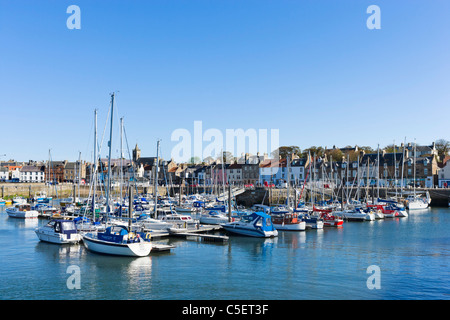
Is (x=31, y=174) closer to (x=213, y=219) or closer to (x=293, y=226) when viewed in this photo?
(x=213, y=219)

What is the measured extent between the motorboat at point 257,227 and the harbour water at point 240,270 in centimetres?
96

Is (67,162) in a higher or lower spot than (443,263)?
higher

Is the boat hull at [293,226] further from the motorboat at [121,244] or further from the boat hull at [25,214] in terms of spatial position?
the boat hull at [25,214]

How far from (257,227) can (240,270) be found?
13.6 m

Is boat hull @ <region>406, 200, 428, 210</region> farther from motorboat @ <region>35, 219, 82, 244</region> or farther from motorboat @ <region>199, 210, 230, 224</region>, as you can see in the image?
motorboat @ <region>35, 219, 82, 244</region>

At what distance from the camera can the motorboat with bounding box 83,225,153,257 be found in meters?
29.3

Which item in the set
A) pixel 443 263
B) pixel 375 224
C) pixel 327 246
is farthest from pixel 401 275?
pixel 375 224

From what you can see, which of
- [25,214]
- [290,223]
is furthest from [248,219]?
[25,214]

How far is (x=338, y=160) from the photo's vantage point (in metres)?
116

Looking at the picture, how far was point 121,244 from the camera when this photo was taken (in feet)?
96.1

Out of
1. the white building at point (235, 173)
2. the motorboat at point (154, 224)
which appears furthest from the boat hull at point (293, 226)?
the white building at point (235, 173)

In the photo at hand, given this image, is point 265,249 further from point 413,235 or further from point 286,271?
point 413,235

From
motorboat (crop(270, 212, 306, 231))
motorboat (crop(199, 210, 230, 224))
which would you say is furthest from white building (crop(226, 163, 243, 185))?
motorboat (crop(270, 212, 306, 231))
